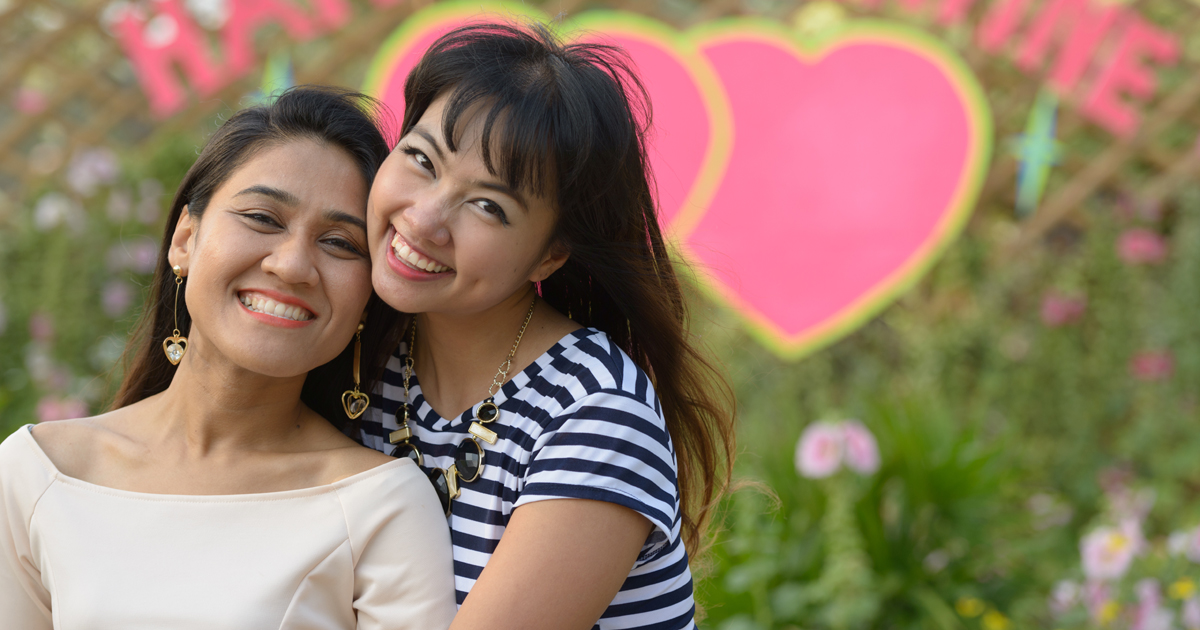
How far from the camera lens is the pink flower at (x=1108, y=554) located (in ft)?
8.05

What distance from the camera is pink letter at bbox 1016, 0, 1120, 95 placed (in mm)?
3906

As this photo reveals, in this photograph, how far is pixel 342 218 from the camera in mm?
1502

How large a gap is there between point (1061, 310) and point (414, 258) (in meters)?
3.39

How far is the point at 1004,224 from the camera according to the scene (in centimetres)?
423

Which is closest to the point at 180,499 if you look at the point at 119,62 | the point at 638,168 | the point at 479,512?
the point at 479,512

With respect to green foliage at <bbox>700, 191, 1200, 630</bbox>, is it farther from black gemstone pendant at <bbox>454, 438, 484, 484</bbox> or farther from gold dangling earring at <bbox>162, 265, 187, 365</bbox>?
gold dangling earring at <bbox>162, 265, 187, 365</bbox>

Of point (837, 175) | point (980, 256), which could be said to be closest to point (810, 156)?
point (837, 175)

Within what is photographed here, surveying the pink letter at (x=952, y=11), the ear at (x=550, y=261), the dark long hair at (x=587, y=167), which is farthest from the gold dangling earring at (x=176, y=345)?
the pink letter at (x=952, y=11)

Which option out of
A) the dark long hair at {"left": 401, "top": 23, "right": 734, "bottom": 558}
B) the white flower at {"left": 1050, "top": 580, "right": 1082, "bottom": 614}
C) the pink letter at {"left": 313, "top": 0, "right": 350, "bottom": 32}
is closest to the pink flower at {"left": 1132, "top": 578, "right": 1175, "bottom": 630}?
the white flower at {"left": 1050, "top": 580, "right": 1082, "bottom": 614}

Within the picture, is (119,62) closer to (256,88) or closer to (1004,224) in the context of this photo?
(256,88)

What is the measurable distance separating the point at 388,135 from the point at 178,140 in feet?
9.65

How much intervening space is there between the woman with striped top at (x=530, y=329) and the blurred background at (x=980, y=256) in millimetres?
1704

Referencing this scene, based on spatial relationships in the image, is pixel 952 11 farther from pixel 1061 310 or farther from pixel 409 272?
pixel 409 272

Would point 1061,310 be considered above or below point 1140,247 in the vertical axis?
below
